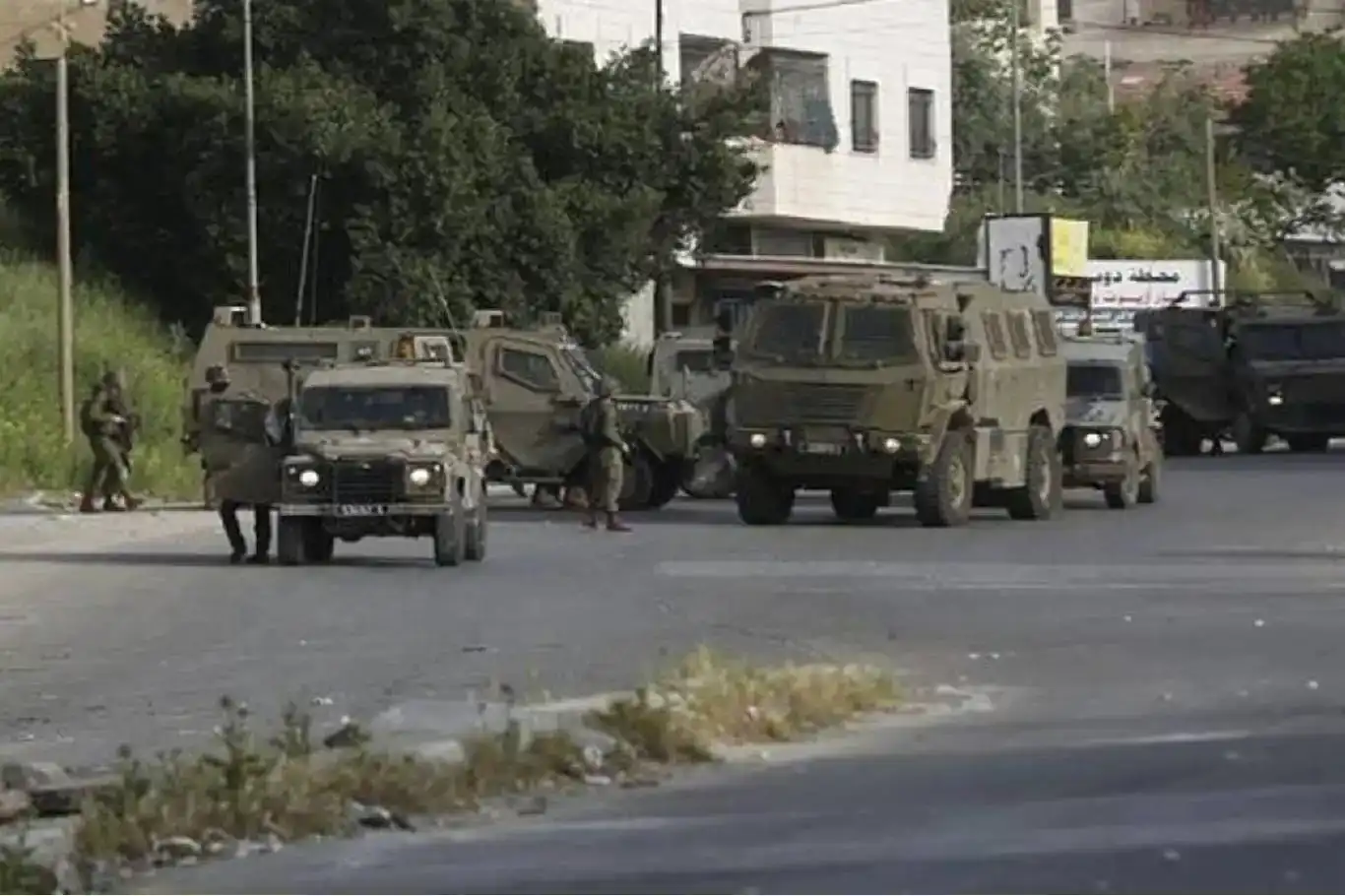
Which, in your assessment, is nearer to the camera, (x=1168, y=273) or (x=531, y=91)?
(x=531, y=91)

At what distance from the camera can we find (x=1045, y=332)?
123ft

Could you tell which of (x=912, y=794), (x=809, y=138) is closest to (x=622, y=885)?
(x=912, y=794)

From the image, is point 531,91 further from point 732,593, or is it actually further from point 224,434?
point 732,593

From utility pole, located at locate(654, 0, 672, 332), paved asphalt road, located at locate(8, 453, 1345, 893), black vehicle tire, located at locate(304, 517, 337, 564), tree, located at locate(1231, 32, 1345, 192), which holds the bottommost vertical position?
paved asphalt road, located at locate(8, 453, 1345, 893)

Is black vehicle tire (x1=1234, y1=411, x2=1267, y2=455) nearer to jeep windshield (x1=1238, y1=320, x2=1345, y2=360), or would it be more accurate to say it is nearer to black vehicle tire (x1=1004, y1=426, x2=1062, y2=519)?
jeep windshield (x1=1238, y1=320, x2=1345, y2=360)

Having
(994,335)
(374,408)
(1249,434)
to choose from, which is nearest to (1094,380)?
(994,335)

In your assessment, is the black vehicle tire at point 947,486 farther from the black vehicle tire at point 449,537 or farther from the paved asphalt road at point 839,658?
the black vehicle tire at point 449,537

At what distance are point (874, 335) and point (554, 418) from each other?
502cm

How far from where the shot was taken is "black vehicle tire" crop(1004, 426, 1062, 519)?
35.7 metres

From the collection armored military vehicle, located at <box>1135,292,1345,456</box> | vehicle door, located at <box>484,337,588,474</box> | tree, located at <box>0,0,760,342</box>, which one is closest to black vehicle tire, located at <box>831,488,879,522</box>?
vehicle door, located at <box>484,337,588,474</box>

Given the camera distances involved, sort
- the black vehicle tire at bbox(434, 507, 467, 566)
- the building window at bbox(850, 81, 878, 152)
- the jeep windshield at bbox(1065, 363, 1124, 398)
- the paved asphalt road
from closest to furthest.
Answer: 1. the paved asphalt road
2. the black vehicle tire at bbox(434, 507, 467, 566)
3. the jeep windshield at bbox(1065, 363, 1124, 398)
4. the building window at bbox(850, 81, 878, 152)

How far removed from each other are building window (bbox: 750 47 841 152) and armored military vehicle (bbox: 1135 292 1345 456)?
9.00 m

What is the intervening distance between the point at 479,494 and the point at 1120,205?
6641 centimetres

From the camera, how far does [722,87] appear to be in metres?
54.5
